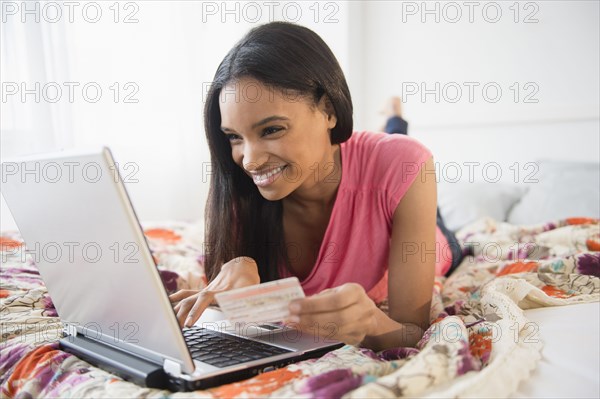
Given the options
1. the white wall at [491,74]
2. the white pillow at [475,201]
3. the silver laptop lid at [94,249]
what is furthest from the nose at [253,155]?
the white wall at [491,74]

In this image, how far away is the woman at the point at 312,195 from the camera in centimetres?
91

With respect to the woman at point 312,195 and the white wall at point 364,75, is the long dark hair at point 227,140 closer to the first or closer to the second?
the woman at point 312,195

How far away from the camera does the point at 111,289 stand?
65 centimetres

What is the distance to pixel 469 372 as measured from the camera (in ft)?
2.10

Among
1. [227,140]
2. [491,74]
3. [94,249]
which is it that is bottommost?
[94,249]

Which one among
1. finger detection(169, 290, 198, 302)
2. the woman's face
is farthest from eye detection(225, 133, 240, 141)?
finger detection(169, 290, 198, 302)

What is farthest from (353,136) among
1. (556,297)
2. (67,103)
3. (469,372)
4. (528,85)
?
(67,103)

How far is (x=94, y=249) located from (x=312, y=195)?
23.4 inches

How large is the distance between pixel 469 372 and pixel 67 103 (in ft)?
6.62

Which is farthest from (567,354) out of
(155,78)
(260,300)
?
(155,78)

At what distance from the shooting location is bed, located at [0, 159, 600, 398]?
0.60 meters

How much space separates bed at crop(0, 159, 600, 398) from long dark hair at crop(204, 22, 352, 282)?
0.23m

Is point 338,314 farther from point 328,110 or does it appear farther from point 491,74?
point 491,74

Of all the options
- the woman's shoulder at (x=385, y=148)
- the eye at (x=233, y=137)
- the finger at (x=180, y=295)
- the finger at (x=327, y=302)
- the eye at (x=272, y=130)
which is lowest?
the finger at (x=180, y=295)
